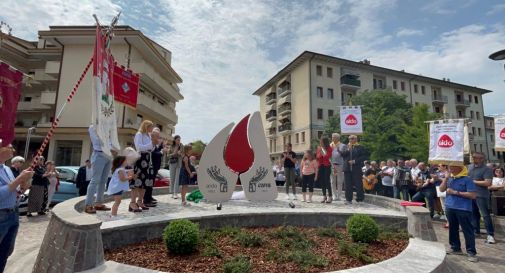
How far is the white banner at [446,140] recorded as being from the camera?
7.29 m

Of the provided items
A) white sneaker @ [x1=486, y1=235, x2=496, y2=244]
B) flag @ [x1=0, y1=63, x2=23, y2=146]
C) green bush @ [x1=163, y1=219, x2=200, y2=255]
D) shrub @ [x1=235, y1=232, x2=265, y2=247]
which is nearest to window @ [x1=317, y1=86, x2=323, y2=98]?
white sneaker @ [x1=486, y1=235, x2=496, y2=244]

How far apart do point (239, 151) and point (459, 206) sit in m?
5.21

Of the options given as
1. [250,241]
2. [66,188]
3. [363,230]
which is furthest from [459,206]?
[66,188]

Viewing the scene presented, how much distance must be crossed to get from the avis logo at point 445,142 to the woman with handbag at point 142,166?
760 centimetres

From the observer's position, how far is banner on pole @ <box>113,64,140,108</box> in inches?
503

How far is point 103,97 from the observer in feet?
17.2

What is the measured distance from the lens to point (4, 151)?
3.24 meters

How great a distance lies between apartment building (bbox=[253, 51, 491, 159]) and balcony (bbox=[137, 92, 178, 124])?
17477 mm

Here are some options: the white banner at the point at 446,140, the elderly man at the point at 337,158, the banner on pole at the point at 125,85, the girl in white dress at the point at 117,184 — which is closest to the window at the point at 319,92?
the banner on pole at the point at 125,85

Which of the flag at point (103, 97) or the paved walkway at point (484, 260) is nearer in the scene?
the paved walkway at point (484, 260)

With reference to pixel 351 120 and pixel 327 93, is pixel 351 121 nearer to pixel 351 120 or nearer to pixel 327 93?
pixel 351 120

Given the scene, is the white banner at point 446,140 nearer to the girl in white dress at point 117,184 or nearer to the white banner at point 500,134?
the white banner at point 500,134

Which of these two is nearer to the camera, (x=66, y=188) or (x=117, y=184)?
(x=117, y=184)

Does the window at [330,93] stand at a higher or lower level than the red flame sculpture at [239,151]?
higher
